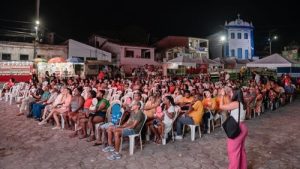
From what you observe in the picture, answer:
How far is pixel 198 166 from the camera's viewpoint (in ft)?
16.5

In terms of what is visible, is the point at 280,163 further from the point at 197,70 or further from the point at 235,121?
the point at 197,70

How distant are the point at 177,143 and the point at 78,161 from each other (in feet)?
8.10

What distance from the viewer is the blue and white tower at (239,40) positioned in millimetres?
43344

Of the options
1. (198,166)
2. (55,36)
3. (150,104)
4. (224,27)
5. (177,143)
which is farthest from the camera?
(224,27)

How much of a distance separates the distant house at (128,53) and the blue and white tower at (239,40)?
15.6 metres

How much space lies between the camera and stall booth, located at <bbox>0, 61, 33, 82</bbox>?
70.2 feet

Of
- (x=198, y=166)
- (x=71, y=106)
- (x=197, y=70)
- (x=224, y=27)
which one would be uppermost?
(x=224, y=27)

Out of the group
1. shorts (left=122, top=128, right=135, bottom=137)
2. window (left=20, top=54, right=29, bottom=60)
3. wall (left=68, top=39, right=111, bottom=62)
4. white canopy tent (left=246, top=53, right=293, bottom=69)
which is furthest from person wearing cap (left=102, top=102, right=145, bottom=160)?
wall (left=68, top=39, right=111, bottom=62)

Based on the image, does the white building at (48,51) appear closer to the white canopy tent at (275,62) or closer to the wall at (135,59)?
the wall at (135,59)

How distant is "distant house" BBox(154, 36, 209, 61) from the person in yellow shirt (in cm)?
2837

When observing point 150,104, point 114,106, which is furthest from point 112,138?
point 150,104

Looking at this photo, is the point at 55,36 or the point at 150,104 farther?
the point at 55,36

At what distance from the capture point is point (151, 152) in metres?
5.84

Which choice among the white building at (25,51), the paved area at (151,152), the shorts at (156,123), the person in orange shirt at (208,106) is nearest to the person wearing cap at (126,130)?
the paved area at (151,152)
